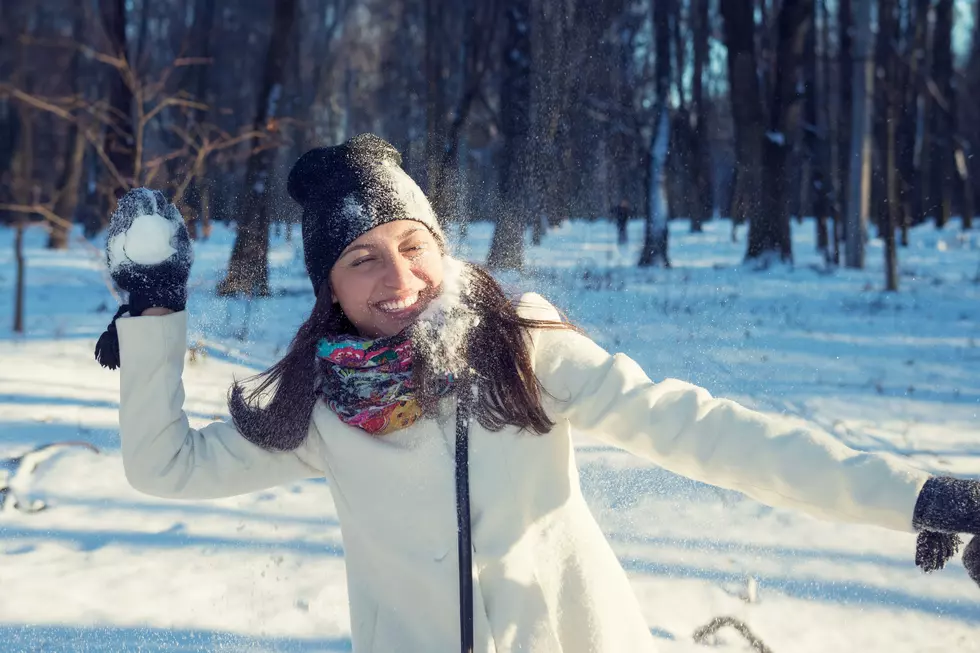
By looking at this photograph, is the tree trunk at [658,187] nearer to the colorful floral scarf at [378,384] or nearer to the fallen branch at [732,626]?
the fallen branch at [732,626]

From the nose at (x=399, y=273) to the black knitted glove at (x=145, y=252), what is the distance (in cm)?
40

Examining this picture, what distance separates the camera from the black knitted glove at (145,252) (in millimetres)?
1644

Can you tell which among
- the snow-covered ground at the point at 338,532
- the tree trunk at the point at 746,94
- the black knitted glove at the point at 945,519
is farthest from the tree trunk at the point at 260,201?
the tree trunk at the point at 746,94

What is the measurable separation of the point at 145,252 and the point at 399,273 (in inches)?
18.6

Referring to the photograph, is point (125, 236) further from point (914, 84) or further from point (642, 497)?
point (914, 84)

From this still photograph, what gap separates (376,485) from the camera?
1.64 meters

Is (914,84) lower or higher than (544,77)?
higher

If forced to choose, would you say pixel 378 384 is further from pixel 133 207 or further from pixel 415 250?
pixel 133 207

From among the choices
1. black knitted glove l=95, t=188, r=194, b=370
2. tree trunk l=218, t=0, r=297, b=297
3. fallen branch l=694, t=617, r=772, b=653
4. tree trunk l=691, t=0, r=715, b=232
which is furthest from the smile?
tree trunk l=691, t=0, r=715, b=232

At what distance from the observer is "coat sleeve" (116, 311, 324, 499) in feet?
5.44

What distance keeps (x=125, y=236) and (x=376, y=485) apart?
664 millimetres

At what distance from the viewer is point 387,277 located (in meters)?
1.68

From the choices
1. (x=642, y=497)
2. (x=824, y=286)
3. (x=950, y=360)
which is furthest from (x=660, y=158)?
(x=642, y=497)

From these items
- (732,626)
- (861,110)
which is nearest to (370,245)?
(732,626)
